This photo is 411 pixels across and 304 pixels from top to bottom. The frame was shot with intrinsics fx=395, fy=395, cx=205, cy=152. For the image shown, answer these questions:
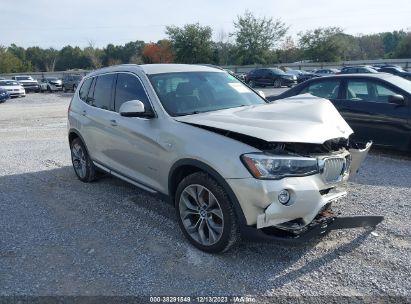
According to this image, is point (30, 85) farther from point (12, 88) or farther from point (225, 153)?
point (225, 153)

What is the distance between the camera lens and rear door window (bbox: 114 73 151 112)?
4.54 meters

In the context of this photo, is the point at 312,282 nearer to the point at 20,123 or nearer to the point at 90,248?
the point at 90,248

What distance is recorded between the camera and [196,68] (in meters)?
5.13

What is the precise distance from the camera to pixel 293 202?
3232mm

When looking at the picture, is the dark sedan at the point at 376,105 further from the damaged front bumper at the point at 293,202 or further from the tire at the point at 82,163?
the tire at the point at 82,163

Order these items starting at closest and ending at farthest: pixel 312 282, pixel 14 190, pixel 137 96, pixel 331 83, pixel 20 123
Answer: pixel 312 282
pixel 137 96
pixel 14 190
pixel 331 83
pixel 20 123

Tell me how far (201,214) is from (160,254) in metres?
A: 0.57

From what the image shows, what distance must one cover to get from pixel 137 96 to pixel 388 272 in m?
3.16

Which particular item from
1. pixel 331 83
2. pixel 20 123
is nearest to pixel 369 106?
pixel 331 83

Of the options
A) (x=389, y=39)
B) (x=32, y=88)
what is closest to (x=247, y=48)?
(x=32, y=88)

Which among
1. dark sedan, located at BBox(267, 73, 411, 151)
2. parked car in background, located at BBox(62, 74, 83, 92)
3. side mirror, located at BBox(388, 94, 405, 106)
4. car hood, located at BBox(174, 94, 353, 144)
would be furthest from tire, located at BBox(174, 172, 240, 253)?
parked car in background, located at BBox(62, 74, 83, 92)

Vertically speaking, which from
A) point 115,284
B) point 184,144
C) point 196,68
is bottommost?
point 115,284

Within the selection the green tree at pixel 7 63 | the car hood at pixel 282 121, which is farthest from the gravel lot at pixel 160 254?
the green tree at pixel 7 63

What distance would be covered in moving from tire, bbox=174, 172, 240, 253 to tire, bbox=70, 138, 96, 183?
8.03 ft
